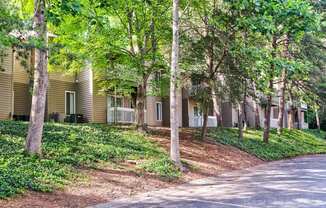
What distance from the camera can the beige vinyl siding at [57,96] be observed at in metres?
27.4

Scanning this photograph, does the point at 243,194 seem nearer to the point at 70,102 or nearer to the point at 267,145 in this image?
the point at 267,145

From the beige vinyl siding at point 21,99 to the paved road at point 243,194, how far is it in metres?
15.6

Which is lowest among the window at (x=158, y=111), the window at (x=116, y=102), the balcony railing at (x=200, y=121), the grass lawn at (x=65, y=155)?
the grass lawn at (x=65, y=155)

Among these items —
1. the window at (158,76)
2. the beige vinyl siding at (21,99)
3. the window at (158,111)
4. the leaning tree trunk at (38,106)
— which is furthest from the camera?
the window at (158,111)

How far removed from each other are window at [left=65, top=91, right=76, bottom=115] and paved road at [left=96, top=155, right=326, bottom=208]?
626 inches

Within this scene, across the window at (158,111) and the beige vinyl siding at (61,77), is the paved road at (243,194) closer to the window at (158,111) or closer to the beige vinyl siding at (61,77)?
the beige vinyl siding at (61,77)

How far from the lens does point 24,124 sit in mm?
19141

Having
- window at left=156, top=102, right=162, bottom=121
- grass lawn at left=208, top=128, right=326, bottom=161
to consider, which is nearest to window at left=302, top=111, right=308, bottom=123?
grass lawn at left=208, top=128, right=326, bottom=161

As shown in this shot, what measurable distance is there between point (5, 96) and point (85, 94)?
579 cm

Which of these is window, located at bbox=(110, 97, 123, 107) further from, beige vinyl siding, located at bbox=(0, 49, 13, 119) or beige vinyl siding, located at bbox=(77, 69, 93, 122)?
beige vinyl siding, located at bbox=(0, 49, 13, 119)

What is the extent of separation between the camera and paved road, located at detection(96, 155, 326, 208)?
32.6 feet

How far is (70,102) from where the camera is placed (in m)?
29.1

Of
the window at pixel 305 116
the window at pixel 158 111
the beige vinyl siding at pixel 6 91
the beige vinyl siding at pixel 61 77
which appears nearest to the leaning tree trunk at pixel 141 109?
the beige vinyl siding at pixel 61 77

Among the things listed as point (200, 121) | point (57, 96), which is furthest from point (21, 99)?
point (200, 121)
